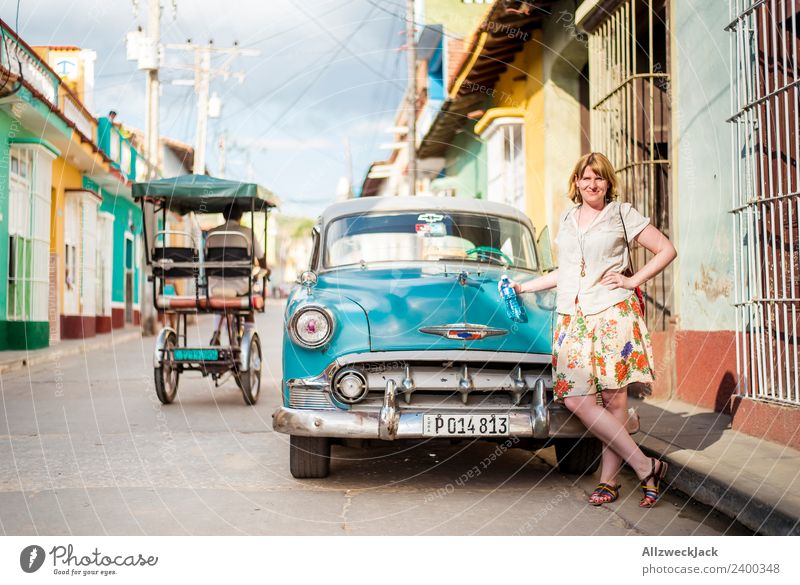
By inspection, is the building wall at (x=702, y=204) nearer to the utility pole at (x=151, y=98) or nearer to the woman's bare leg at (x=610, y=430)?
the woman's bare leg at (x=610, y=430)

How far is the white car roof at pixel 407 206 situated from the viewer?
234 inches

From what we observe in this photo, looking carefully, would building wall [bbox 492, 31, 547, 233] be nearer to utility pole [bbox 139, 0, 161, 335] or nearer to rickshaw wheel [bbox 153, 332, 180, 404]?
rickshaw wheel [bbox 153, 332, 180, 404]

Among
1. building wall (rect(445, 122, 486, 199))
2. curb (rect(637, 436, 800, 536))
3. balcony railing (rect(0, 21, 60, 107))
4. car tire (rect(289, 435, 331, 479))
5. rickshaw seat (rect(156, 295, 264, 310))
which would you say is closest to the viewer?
curb (rect(637, 436, 800, 536))

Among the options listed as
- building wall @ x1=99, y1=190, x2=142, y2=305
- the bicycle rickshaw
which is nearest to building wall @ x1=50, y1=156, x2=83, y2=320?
building wall @ x1=99, y1=190, x2=142, y2=305

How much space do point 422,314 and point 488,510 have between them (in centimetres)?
103

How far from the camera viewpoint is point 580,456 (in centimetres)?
493

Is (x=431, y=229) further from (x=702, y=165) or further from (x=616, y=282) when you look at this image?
(x=702, y=165)

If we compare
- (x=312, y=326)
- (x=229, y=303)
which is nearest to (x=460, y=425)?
(x=312, y=326)

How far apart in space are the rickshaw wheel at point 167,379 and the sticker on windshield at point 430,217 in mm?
3118

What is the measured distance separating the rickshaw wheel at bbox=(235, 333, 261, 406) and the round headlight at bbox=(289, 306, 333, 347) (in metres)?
3.33

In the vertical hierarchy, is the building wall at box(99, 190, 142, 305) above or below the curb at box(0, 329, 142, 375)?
above

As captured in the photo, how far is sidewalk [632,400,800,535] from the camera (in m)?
3.71

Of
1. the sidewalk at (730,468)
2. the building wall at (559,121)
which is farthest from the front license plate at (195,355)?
the building wall at (559,121)

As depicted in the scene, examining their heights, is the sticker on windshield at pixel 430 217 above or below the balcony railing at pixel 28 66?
below
